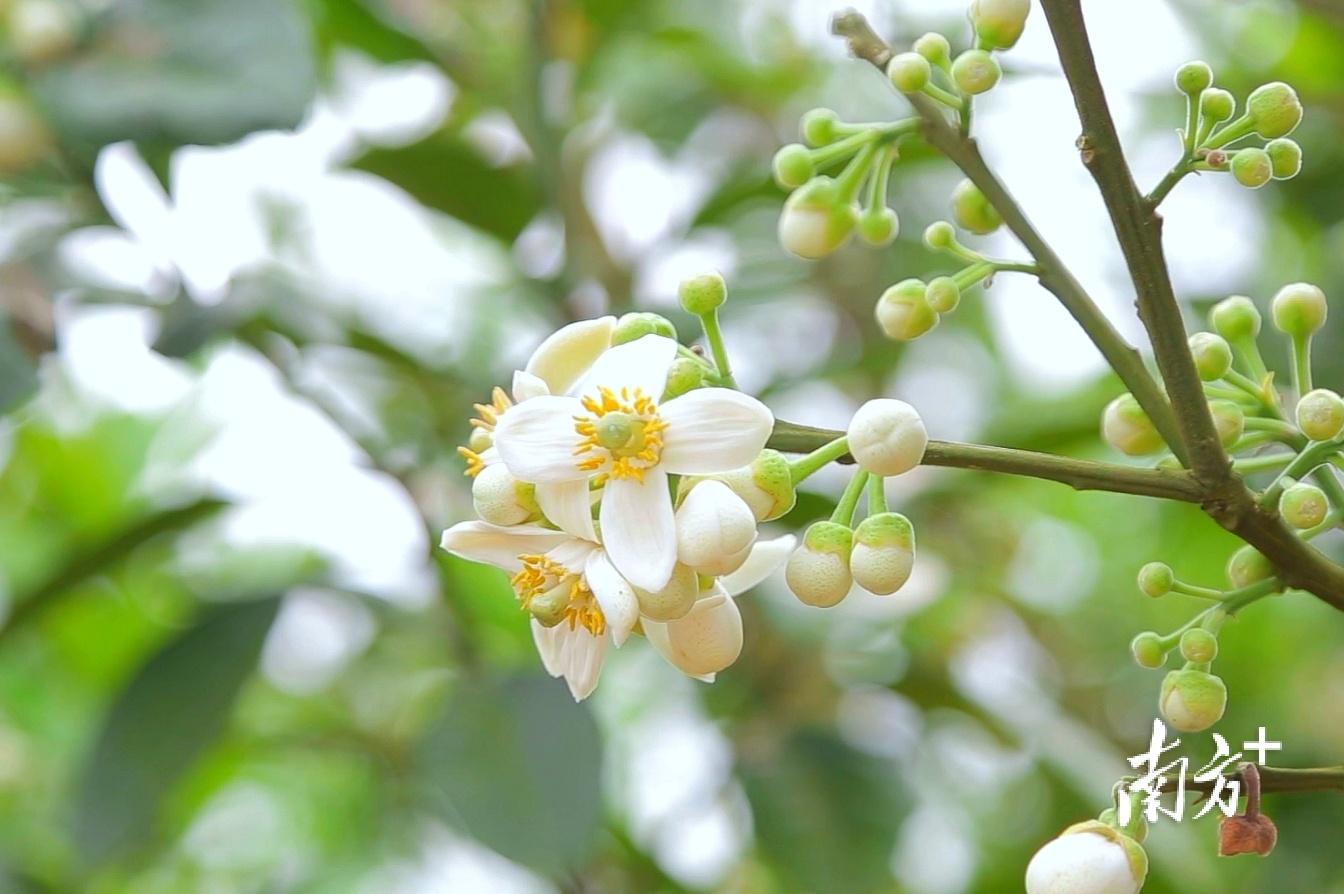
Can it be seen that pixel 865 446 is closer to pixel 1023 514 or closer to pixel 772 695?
pixel 772 695

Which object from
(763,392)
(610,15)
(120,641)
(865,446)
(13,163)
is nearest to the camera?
(865,446)

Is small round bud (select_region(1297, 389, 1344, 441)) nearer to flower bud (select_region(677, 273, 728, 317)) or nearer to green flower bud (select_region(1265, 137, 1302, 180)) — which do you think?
green flower bud (select_region(1265, 137, 1302, 180))

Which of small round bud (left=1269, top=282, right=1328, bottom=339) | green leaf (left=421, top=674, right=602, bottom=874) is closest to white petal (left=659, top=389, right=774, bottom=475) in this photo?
small round bud (left=1269, top=282, right=1328, bottom=339)

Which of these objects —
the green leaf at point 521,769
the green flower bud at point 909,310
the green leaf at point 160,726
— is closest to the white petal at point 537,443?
the green flower bud at point 909,310

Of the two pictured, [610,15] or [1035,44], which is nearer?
[1035,44]

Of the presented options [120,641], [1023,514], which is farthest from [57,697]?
[1023,514]

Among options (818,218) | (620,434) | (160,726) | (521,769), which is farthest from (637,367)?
(160,726)

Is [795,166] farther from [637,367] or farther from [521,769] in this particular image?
[521,769]
